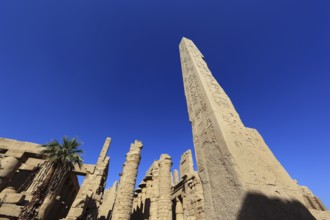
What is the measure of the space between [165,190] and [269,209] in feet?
28.0

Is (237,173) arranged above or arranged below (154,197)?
below

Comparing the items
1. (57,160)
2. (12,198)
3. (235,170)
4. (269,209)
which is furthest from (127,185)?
(269,209)

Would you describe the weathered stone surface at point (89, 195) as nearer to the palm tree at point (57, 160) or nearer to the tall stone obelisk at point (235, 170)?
the palm tree at point (57, 160)

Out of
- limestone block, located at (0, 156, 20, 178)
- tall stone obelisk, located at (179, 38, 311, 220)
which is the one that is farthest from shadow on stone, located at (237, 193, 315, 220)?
limestone block, located at (0, 156, 20, 178)

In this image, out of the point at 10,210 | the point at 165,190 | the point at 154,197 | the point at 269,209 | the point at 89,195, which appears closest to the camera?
the point at 269,209

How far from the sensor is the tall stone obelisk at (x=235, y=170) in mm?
2059

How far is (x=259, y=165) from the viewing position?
2568 millimetres

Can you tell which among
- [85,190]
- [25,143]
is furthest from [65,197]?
[25,143]

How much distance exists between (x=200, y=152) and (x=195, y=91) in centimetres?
199

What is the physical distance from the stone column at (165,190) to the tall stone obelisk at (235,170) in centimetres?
684

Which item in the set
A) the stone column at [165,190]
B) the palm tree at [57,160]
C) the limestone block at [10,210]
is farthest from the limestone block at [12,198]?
the stone column at [165,190]

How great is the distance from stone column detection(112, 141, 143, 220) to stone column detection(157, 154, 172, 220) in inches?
75.9

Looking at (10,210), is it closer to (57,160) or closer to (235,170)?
(57,160)

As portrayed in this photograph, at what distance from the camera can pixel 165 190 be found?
378 inches
